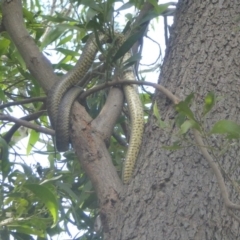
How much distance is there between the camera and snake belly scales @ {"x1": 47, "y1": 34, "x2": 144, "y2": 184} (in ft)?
5.99

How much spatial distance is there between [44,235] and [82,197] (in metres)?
0.18

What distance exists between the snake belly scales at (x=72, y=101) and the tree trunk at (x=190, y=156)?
0.44 ft

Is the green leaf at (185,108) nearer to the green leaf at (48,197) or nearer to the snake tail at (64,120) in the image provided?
the snake tail at (64,120)

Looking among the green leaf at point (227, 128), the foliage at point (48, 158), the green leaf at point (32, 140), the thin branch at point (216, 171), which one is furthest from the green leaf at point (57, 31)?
the green leaf at point (227, 128)

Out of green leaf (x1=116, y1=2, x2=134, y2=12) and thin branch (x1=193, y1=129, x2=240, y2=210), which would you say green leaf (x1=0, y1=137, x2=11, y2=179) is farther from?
thin branch (x1=193, y1=129, x2=240, y2=210)

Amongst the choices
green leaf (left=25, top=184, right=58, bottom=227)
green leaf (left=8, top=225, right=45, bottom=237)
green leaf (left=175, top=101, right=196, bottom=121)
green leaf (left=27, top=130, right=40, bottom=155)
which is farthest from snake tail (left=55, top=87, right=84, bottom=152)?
green leaf (left=27, top=130, right=40, bottom=155)

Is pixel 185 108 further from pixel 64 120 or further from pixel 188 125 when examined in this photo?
pixel 64 120

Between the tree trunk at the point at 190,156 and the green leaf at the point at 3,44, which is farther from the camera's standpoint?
the green leaf at the point at 3,44

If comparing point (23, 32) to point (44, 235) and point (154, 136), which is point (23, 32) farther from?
point (44, 235)

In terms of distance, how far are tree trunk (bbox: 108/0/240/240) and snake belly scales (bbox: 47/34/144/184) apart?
0.44ft

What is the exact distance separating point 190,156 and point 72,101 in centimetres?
44

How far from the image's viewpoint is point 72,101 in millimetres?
1879

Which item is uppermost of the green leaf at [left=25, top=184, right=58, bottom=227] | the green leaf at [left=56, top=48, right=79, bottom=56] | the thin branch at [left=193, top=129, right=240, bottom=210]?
the green leaf at [left=56, top=48, right=79, bottom=56]

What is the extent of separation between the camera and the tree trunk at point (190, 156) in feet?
4.90
